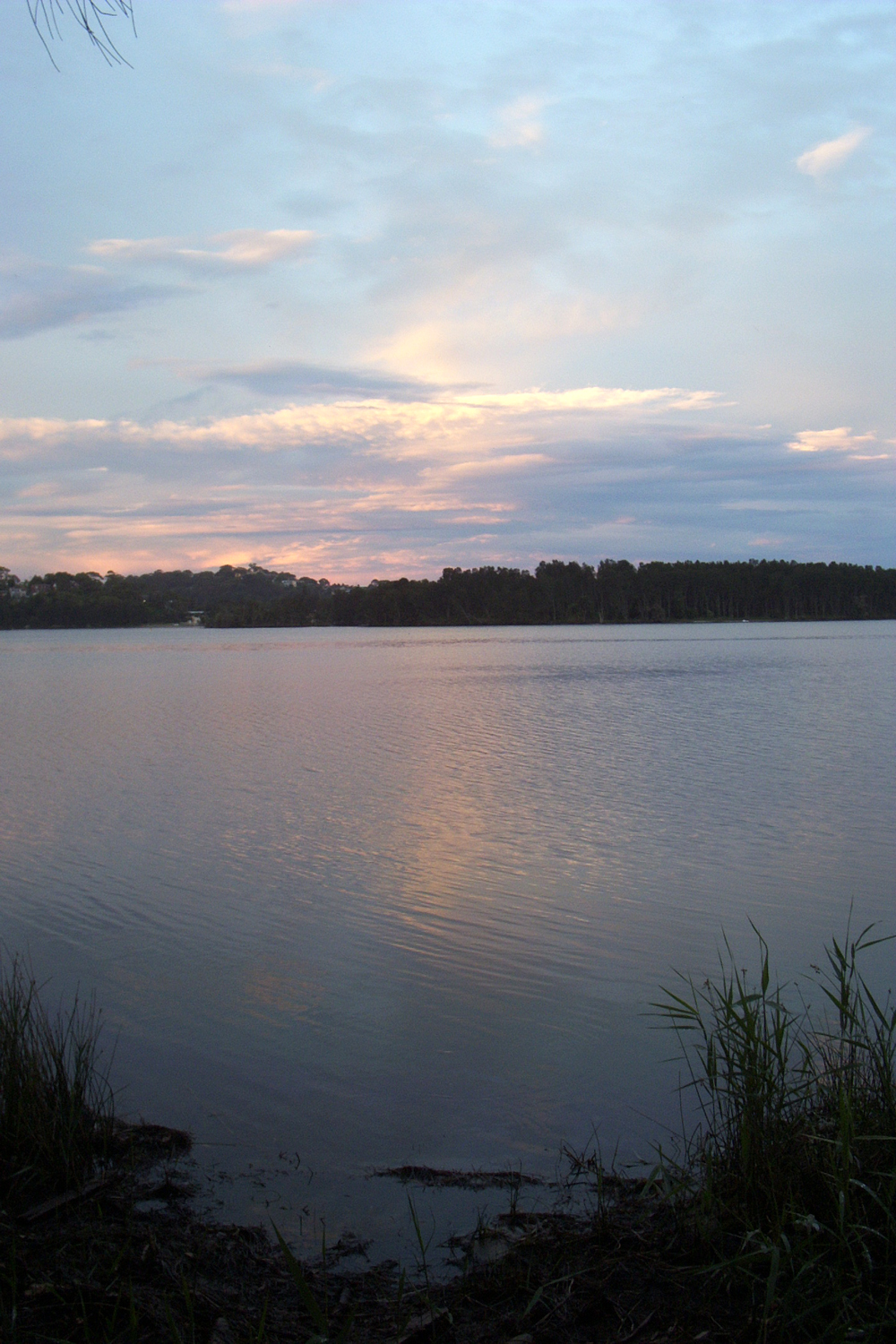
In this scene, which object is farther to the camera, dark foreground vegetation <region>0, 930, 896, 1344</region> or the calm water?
the calm water

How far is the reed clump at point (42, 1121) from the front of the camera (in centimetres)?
390

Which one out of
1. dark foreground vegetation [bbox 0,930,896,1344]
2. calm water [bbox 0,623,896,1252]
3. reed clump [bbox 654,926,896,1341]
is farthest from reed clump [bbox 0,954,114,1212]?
reed clump [bbox 654,926,896,1341]

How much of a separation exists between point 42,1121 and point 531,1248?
1999 millimetres

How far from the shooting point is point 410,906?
8969 mm

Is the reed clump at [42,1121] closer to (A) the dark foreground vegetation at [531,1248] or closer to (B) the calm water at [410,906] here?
(A) the dark foreground vegetation at [531,1248]

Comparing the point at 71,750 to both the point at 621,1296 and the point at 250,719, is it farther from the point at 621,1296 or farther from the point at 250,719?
the point at 621,1296

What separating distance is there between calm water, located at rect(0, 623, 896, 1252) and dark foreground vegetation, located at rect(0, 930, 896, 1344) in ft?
1.28

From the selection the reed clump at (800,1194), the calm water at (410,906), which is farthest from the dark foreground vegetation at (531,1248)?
the calm water at (410,906)

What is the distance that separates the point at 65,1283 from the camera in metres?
3.11

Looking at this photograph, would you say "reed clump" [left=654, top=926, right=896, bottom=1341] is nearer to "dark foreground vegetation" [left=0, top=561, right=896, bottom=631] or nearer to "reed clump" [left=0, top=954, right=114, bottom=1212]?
"reed clump" [left=0, top=954, right=114, bottom=1212]

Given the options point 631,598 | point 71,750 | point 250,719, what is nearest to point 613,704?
point 250,719

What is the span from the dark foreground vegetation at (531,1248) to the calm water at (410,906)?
39 centimetres

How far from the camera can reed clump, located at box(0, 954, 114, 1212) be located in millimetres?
3904

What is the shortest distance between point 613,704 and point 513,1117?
23.0 m
